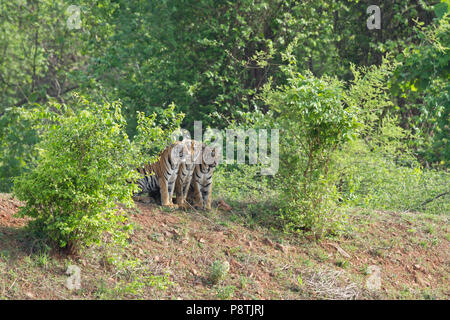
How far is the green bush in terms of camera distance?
5.41 metres

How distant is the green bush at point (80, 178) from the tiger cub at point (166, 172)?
1318mm

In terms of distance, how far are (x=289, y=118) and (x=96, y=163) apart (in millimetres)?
2690

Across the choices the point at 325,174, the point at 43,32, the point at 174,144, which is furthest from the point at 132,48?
the point at 325,174

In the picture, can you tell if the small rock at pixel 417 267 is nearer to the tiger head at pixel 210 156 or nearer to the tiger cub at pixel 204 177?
the tiger cub at pixel 204 177

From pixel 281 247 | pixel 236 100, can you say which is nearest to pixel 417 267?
pixel 281 247

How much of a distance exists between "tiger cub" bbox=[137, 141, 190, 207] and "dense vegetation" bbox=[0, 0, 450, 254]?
1.14 ft

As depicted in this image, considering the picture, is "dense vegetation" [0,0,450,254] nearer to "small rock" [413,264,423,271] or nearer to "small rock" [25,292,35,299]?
"small rock" [25,292,35,299]

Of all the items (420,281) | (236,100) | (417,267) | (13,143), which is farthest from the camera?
(236,100)

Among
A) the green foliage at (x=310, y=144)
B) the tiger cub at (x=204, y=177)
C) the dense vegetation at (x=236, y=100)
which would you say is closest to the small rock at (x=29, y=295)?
the dense vegetation at (x=236, y=100)

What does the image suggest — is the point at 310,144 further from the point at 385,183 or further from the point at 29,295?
the point at 29,295

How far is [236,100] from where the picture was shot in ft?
39.1

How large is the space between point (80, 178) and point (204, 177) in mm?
2140

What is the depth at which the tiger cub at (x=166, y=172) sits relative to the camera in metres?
6.97

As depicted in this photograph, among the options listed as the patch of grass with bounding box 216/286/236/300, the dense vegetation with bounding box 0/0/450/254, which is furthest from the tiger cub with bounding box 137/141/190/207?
the patch of grass with bounding box 216/286/236/300
